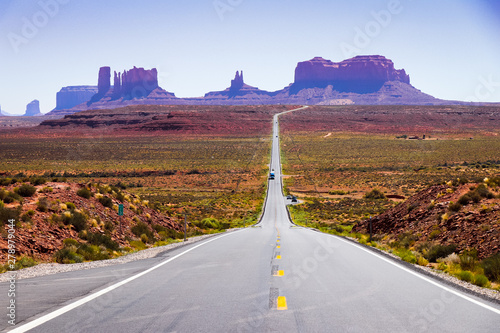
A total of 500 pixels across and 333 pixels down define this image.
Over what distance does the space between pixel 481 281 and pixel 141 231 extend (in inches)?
560

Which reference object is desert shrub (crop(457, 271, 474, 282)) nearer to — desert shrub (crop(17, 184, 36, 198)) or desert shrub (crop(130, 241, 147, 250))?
desert shrub (crop(130, 241, 147, 250))

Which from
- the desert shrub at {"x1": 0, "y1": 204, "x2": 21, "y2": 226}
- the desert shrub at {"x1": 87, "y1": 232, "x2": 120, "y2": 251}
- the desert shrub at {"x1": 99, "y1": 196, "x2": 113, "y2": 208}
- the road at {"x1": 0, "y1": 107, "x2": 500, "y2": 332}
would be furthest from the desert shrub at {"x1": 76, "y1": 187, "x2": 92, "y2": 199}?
the road at {"x1": 0, "y1": 107, "x2": 500, "y2": 332}

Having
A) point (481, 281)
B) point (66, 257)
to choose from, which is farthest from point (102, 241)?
point (481, 281)

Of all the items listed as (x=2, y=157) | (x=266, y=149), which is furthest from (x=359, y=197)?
(x=2, y=157)

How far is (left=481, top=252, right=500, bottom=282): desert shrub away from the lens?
30.8 ft

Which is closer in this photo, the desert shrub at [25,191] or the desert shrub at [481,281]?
the desert shrub at [481,281]

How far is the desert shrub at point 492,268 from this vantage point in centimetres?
938

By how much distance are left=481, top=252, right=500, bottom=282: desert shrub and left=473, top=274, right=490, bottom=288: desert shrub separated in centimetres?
38

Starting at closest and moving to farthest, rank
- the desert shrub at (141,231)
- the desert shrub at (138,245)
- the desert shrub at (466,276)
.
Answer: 1. the desert shrub at (466,276)
2. the desert shrub at (138,245)
3. the desert shrub at (141,231)

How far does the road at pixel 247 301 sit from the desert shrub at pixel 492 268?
152cm

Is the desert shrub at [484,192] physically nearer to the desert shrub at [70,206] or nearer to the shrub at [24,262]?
the shrub at [24,262]

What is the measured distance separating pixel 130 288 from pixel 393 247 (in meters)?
12.2

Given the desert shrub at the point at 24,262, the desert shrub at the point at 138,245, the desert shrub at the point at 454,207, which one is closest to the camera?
the desert shrub at the point at 24,262

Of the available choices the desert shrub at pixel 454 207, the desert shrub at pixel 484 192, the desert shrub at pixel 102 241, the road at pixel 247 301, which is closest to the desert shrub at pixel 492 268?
the road at pixel 247 301
